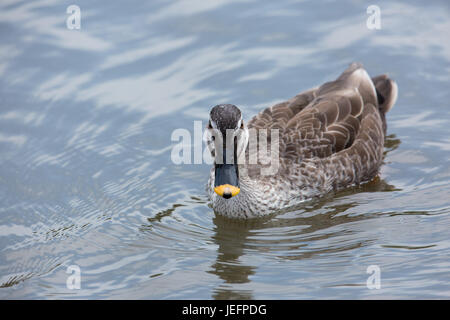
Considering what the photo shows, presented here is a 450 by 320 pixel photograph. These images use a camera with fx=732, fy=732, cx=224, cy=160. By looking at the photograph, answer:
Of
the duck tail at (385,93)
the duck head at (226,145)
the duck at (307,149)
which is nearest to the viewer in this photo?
the duck head at (226,145)

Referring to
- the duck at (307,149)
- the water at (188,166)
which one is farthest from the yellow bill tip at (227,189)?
the water at (188,166)

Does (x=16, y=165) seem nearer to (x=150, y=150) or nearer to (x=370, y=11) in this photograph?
A: (x=150, y=150)

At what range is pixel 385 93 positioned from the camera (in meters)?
12.9

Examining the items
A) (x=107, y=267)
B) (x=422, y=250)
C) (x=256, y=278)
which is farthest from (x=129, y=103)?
(x=422, y=250)

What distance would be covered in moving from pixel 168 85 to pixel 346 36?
384 cm

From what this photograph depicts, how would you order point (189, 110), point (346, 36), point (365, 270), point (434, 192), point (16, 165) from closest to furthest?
point (365, 270) < point (434, 192) < point (16, 165) < point (189, 110) < point (346, 36)

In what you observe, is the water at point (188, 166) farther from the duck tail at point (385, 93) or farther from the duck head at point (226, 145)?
the duck head at point (226, 145)

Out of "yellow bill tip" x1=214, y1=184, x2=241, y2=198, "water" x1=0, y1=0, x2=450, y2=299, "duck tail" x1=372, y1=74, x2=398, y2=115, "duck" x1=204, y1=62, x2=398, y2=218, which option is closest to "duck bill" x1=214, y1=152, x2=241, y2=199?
"yellow bill tip" x1=214, y1=184, x2=241, y2=198

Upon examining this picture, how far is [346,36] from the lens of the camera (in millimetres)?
14758

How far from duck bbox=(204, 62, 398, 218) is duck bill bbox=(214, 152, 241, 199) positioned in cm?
31

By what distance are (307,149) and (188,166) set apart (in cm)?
208

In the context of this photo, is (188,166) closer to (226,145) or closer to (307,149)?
(307,149)

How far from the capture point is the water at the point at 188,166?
9445 mm

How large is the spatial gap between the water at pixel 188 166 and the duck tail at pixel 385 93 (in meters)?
0.51
